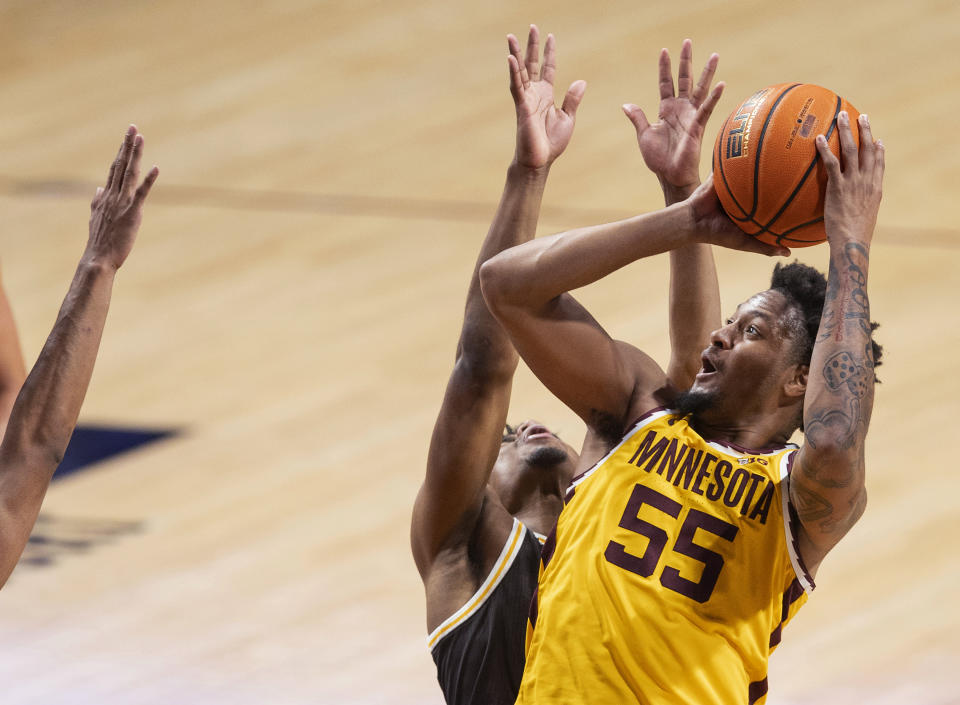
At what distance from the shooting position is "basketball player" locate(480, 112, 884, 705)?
9.89 ft

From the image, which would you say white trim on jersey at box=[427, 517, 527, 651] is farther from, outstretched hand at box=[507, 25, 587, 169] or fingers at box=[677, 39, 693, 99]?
fingers at box=[677, 39, 693, 99]

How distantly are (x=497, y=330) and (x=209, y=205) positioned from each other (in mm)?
5075

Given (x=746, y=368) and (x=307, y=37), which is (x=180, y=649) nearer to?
(x=746, y=368)

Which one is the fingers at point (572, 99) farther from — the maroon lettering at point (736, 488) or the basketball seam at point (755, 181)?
the maroon lettering at point (736, 488)

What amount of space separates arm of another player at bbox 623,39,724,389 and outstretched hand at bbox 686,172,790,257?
45 centimetres

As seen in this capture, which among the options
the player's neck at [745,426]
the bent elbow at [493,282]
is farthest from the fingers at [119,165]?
the player's neck at [745,426]

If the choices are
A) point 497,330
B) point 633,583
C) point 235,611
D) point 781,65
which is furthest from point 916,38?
point 633,583

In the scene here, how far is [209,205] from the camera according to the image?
8.49 metres

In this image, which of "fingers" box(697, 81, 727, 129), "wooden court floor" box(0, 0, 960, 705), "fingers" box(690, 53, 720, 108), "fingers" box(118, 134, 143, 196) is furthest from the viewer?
"wooden court floor" box(0, 0, 960, 705)

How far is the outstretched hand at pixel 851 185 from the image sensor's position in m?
3.05

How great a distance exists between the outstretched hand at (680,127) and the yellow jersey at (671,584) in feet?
2.39

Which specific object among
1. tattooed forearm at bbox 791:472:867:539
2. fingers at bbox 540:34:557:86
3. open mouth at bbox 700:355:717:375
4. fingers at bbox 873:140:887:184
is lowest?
tattooed forearm at bbox 791:472:867:539

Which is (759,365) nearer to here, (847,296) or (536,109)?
(847,296)

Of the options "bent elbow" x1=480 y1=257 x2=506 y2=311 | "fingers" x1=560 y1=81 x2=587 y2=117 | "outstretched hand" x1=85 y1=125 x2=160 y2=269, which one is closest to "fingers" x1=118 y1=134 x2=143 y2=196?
"outstretched hand" x1=85 y1=125 x2=160 y2=269
